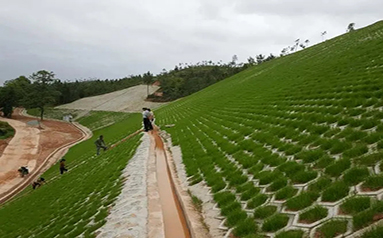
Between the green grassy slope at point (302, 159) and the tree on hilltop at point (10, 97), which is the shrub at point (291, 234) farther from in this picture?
the tree on hilltop at point (10, 97)

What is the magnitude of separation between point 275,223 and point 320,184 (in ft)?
4.31

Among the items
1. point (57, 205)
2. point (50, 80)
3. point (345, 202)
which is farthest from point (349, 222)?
point (50, 80)

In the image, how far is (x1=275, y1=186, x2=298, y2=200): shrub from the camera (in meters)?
6.41

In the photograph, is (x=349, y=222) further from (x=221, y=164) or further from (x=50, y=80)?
(x=50, y=80)

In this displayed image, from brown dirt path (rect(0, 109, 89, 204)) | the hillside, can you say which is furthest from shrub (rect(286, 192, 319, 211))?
the hillside

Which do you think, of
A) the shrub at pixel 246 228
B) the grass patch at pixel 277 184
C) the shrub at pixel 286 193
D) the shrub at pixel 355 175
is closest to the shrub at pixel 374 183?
the shrub at pixel 355 175

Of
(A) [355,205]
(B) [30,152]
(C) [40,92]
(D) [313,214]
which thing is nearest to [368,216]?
(A) [355,205]

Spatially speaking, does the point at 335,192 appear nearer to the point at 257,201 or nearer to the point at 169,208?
the point at 257,201

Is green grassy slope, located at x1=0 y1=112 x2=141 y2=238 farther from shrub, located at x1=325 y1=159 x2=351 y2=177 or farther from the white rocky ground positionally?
shrub, located at x1=325 y1=159 x2=351 y2=177

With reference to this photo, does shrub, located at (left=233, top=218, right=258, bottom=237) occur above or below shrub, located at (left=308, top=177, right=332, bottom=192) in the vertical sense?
below

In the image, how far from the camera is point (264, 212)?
6176 millimetres

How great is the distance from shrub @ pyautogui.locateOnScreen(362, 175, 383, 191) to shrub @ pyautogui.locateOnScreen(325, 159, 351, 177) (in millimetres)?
843

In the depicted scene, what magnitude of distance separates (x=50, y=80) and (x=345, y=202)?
8803 centimetres

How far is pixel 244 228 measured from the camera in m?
5.91
